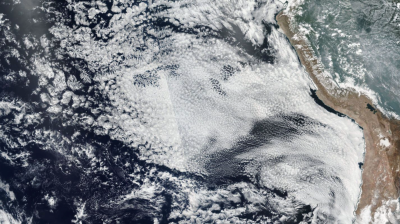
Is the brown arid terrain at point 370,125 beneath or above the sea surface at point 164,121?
above

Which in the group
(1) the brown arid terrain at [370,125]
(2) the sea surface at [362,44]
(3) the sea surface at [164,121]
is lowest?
(3) the sea surface at [164,121]

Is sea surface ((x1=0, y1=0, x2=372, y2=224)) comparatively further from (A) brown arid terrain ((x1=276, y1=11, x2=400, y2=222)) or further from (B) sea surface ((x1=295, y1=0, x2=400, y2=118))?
(B) sea surface ((x1=295, y1=0, x2=400, y2=118))

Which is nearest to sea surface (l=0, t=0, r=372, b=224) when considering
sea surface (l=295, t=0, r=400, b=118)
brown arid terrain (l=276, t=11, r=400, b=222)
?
brown arid terrain (l=276, t=11, r=400, b=222)

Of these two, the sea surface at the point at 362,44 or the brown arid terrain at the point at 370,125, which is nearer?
the sea surface at the point at 362,44

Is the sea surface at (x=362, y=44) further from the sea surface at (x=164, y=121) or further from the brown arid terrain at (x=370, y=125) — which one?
the sea surface at (x=164, y=121)

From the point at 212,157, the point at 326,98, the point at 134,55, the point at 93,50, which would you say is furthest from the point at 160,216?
the point at 326,98

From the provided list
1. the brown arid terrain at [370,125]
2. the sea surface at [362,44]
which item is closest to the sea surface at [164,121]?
the brown arid terrain at [370,125]

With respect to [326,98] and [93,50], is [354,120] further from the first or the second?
[93,50]
